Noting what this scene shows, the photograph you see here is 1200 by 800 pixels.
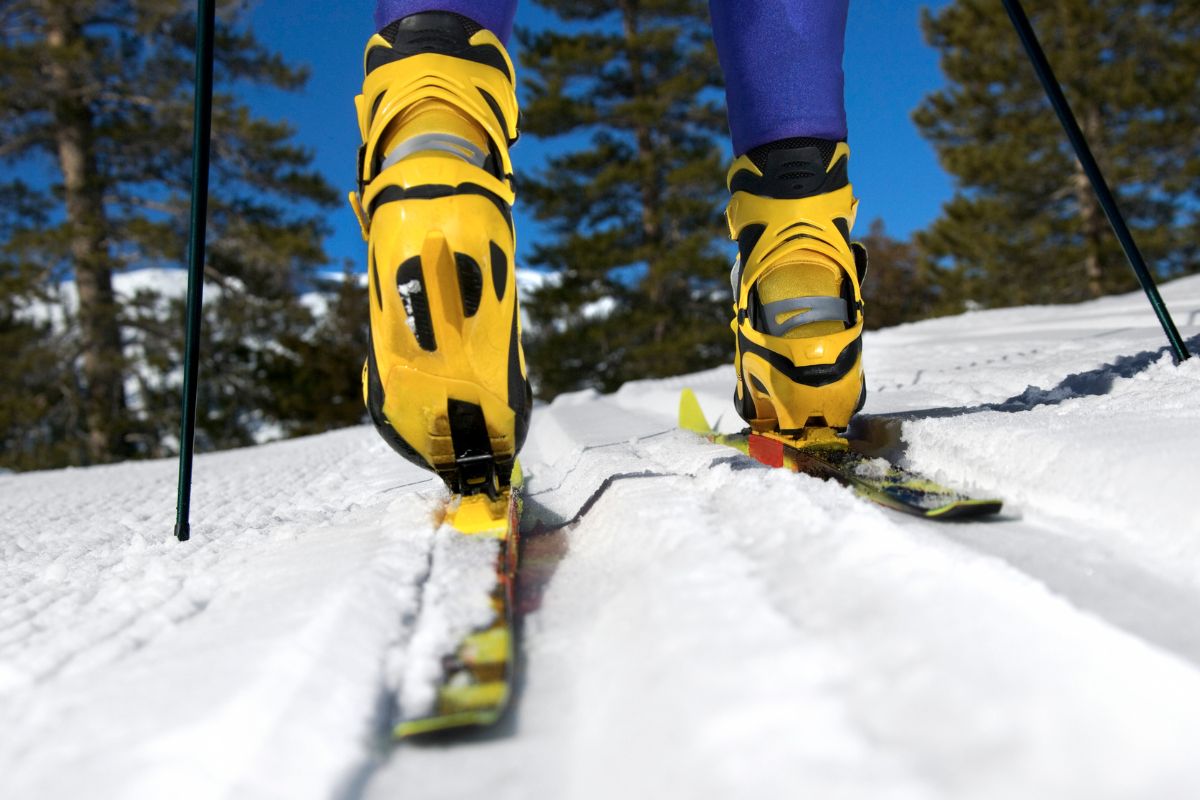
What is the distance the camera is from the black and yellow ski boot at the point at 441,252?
25.6 inches

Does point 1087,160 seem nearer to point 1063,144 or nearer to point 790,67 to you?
point 790,67

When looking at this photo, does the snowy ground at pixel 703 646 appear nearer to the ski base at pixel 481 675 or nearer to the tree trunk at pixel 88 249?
the ski base at pixel 481 675

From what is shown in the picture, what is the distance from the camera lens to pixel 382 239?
66cm

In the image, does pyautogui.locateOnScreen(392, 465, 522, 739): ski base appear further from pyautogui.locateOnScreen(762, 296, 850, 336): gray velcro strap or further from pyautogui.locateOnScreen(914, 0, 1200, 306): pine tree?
pyautogui.locateOnScreen(914, 0, 1200, 306): pine tree

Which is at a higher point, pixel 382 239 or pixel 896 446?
pixel 382 239

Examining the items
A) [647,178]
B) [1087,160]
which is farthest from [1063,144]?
[1087,160]

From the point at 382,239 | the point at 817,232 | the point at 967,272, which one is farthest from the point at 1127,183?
the point at 382,239

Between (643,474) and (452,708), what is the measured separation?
0.46 meters

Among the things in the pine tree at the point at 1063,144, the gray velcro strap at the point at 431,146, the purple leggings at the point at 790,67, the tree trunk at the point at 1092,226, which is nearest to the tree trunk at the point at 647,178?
the pine tree at the point at 1063,144

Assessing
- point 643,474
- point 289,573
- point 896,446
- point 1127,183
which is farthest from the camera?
point 1127,183

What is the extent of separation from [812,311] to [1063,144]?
10.3 meters

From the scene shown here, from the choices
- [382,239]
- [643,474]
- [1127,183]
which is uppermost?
[1127,183]

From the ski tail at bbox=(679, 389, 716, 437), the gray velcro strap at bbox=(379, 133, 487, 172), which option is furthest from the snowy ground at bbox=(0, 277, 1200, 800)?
the ski tail at bbox=(679, 389, 716, 437)

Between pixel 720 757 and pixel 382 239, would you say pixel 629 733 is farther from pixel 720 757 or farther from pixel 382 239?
pixel 382 239
